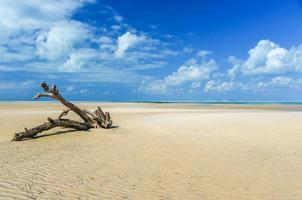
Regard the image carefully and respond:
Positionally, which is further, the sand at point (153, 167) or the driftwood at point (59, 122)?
the driftwood at point (59, 122)

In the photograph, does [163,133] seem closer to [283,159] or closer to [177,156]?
[177,156]

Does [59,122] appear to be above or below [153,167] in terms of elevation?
above

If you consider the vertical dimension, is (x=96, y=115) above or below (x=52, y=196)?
above

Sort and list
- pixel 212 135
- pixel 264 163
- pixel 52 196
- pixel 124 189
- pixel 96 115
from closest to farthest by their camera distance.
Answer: pixel 52 196
pixel 124 189
pixel 264 163
pixel 212 135
pixel 96 115

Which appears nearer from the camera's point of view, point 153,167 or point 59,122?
point 153,167

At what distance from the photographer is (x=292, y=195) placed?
7000mm

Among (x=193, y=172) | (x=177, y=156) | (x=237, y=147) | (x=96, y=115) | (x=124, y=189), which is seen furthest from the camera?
(x=96, y=115)

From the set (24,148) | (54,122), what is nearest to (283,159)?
(24,148)

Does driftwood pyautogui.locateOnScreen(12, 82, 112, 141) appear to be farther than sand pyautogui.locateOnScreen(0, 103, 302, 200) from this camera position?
Yes

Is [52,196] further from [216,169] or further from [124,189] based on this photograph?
[216,169]

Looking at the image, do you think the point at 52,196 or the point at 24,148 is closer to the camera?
the point at 52,196

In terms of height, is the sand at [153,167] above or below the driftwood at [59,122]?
below

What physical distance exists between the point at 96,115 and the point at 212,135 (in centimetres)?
750

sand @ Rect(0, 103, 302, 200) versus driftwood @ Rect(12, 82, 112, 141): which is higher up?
driftwood @ Rect(12, 82, 112, 141)
